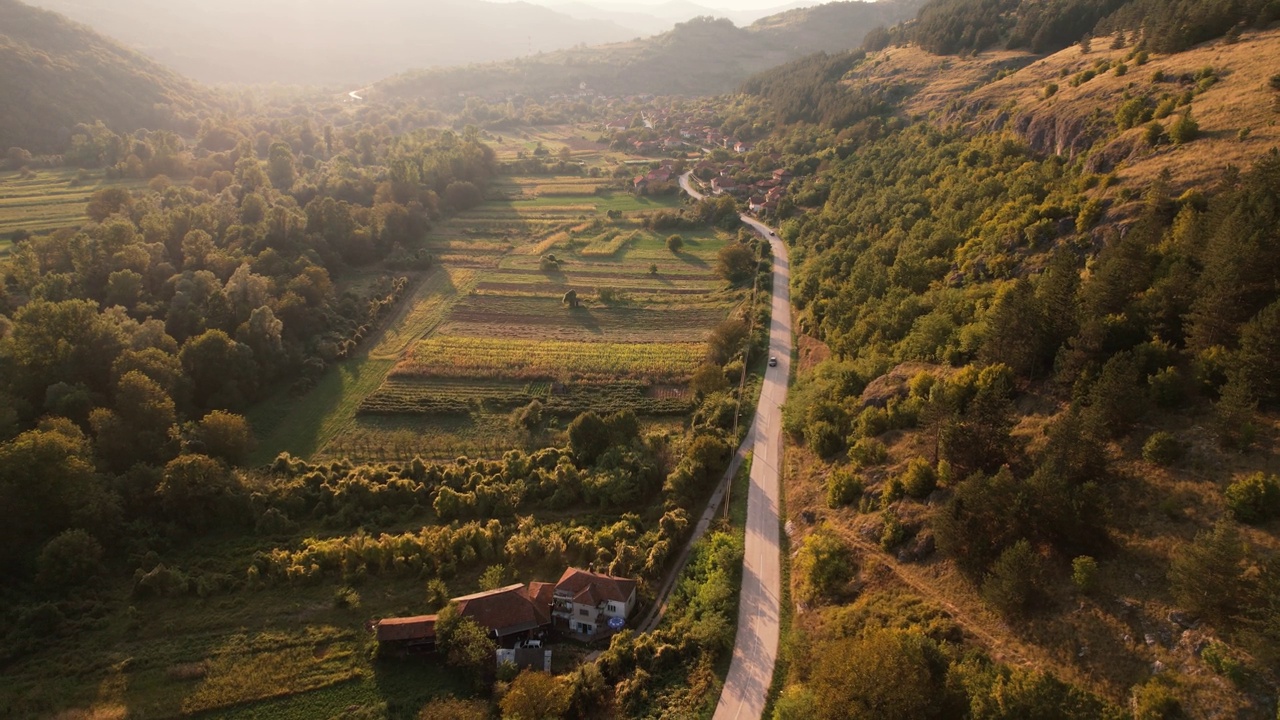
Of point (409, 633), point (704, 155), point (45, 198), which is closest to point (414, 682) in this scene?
point (409, 633)

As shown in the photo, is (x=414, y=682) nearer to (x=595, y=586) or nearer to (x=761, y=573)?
(x=595, y=586)

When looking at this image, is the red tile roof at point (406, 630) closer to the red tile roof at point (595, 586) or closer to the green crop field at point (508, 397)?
the red tile roof at point (595, 586)

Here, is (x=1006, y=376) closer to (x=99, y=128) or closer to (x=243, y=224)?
(x=243, y=224)

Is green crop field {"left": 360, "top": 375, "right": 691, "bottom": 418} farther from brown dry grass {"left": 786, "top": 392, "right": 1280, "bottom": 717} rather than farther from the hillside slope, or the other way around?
brown dry grass {"left": 786, "top": 392, "right": 1280, "bottom": 717}

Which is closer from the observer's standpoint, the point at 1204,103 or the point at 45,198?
the point at 1204,103


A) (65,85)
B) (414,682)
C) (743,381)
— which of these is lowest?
(414,682)

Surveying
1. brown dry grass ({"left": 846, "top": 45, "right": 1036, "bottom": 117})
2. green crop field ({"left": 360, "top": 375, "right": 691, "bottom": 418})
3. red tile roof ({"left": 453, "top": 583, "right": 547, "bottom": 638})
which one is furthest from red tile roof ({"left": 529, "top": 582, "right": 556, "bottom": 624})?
brown dry grass ({"left": 846, "top": 45, "right": 1036, "bottom": 117})

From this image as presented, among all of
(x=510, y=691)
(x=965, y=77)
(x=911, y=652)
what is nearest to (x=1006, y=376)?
(x=911, y=652)
